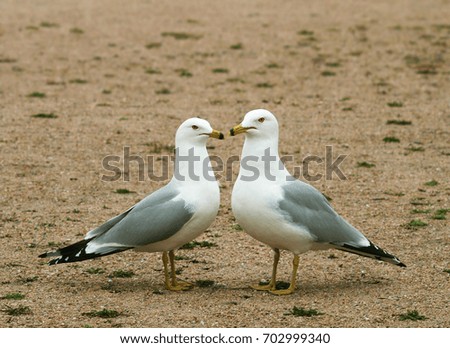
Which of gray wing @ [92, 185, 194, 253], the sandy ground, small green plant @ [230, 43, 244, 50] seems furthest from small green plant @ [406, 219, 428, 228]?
small green plant @ [230, 43, 244, 50]

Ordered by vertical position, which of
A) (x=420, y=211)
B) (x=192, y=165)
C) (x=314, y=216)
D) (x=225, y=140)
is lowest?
(x=225, y=140)

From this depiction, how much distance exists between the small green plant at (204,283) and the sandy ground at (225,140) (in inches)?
0.7

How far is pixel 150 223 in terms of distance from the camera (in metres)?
7.47

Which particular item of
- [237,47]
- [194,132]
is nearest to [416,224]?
[194,132]

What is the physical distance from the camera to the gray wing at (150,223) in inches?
291

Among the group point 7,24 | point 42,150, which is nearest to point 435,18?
point 7,24

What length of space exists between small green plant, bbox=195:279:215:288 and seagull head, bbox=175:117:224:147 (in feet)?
3.82

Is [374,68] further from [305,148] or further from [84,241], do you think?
[84,241]

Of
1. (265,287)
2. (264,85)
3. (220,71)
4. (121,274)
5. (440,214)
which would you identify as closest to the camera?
(265,287)

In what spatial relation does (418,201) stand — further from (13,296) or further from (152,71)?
(152,71)

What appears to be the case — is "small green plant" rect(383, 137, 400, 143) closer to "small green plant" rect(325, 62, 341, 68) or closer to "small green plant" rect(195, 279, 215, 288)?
"small green plant" rect(325, 62, 341, 68)

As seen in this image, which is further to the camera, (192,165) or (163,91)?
(163,91)

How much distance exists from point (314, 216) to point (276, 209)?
37 cm

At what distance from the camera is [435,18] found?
73.6 ft
